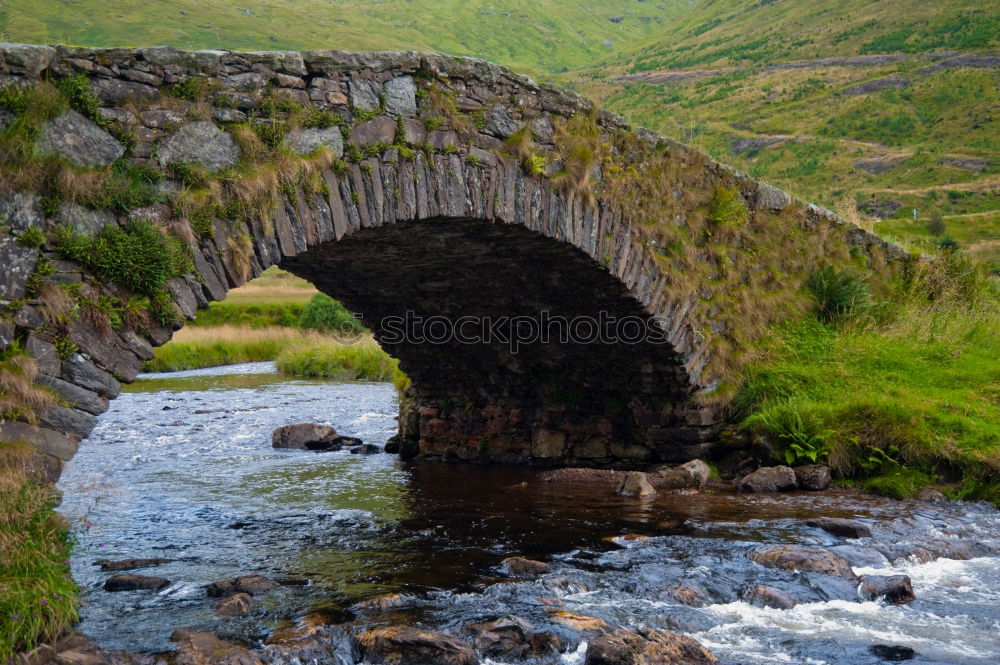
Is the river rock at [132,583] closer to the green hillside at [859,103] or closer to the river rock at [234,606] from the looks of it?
the river rock at [234,606]

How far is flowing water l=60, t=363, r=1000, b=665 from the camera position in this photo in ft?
18.5

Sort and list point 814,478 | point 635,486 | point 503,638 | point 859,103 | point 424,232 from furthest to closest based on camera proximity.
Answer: point 859,103
point 635,486
point 814,478
point 424,232
point 503,638

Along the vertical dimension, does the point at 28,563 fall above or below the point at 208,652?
above

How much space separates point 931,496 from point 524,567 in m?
4.45

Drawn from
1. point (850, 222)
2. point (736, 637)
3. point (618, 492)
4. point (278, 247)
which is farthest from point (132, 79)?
point (850, 222)

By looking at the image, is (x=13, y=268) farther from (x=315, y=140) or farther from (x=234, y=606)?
(x=234, y=606)

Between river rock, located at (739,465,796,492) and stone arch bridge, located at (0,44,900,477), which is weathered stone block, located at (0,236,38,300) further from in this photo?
river rock, located at (739,465,796,492)

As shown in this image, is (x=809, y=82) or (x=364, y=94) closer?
(x=364, y=94)

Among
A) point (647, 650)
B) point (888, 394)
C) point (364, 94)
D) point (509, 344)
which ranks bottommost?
point (647, 650)

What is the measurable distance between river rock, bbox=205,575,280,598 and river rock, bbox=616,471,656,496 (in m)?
4.37

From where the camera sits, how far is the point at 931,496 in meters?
8.73

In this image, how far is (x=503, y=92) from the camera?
8.29 meters

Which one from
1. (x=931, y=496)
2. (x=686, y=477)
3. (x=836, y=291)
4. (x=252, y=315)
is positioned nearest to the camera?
(x=931, y=496)

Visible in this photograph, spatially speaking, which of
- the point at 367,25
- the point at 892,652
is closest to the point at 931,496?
the point at 892,652
